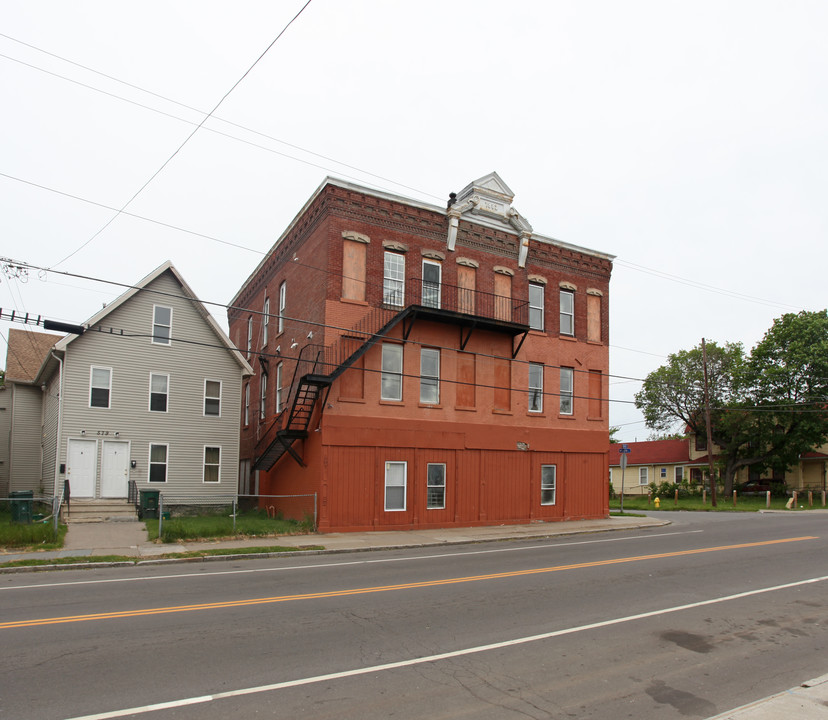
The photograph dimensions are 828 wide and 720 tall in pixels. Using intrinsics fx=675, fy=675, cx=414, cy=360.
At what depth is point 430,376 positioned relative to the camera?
24.5m

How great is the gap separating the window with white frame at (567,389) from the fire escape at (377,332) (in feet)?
10.1

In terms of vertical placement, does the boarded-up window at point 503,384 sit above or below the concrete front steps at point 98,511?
above

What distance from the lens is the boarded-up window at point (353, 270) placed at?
2298 cm

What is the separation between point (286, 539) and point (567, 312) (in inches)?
605

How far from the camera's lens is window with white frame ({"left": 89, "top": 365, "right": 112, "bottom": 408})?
80.7ft

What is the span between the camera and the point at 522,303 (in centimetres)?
2652

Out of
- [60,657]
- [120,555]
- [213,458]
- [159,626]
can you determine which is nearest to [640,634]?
[159,626]

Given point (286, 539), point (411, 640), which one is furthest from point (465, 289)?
point (411, 640)

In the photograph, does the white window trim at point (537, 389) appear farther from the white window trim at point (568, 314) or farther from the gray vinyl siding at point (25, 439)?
the gray vinyl siding at point (25, 439)

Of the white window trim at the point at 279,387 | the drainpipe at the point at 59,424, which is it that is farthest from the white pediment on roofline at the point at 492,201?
the drainpipe at the point at 59,424

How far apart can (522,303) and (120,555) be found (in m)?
16.9

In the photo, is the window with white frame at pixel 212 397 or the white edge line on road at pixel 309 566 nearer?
the white edge line on road at pixel 309 566

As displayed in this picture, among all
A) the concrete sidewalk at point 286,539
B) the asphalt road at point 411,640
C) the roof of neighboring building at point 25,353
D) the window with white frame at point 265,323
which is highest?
the window with white frame at point 265,323

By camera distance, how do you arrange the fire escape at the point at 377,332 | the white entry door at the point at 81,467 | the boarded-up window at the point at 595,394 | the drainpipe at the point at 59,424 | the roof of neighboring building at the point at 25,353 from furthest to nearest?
the roof of neighboring building at the point at 25,353 < the boarded-up window at the point at 595,394 < the white entry door at the point at 81,467 < the drainpipe at the point at 59,424 < the fire escape at the point at 377,332
